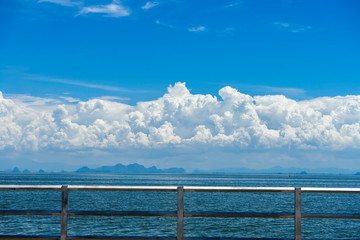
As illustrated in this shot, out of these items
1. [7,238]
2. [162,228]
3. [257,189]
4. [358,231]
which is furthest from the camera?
[358,231]

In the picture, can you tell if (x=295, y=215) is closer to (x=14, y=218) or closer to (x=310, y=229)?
(x=310, y=229)

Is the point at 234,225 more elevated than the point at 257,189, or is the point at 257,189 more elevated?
the point at 257,189

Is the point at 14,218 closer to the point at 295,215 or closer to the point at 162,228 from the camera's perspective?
the point at 162,228

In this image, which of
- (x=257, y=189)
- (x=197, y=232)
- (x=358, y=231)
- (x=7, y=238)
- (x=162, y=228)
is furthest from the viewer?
(x=358, y=231)

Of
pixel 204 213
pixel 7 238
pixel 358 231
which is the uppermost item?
pixel 204 213

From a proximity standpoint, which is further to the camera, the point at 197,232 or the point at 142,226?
the point at 142,226

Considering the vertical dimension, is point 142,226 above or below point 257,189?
below

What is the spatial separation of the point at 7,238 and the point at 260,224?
91.8 feet

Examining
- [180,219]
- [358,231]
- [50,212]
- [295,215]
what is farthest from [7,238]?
[358,231]

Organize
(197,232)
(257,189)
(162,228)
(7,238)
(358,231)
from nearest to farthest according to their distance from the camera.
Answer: (257,189), (7,238), (197,232), (162,228), (358,231)

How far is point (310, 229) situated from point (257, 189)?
27555 mm

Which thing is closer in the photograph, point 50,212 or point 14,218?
point 50,212

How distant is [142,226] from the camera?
33000 mm

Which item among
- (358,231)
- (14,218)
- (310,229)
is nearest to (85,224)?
(14,218)
